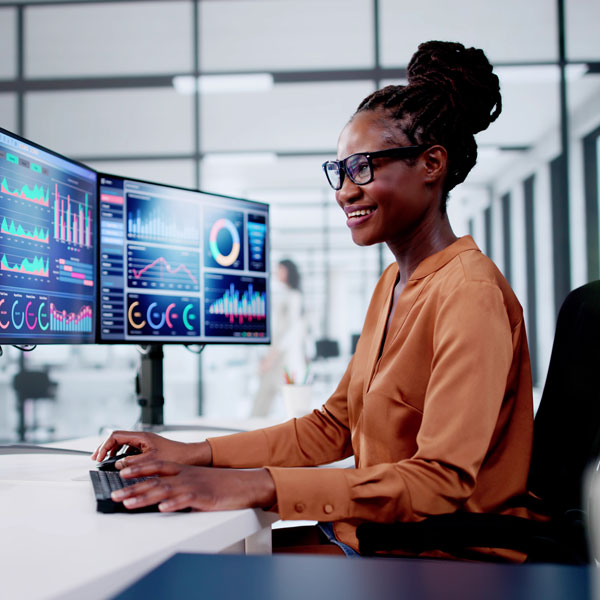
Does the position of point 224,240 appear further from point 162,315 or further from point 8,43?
point 8,43

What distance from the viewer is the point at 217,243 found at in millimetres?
1725

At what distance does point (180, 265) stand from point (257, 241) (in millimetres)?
265

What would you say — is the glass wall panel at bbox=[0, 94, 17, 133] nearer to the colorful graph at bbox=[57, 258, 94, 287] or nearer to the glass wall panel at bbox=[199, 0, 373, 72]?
the glass wall panel at bbox=[199, 0, 373, 72]

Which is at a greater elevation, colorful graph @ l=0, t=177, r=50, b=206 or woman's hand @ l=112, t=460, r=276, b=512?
colorful graph @ l=0, t=177, r=50, b=206

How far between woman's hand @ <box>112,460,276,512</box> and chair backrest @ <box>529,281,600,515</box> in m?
0.48

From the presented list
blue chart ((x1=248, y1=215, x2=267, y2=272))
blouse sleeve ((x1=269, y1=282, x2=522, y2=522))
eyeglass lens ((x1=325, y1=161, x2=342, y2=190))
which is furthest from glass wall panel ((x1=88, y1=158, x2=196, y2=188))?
blouse sleeve ((x1=269, y1=282, x2=522, y2=522))

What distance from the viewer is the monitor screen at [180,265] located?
5.00 ft

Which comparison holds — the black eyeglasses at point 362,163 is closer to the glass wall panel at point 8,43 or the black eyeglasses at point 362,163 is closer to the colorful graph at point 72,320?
the colorful graph at point 72,320

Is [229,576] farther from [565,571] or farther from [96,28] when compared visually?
[96,28]

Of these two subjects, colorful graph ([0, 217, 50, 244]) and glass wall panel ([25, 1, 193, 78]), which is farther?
glass wall panel ([25, 1, 193, 78])

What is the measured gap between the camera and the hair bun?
111cm

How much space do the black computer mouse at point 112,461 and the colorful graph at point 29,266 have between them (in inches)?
16.1

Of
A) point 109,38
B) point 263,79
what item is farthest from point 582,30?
point 109,38

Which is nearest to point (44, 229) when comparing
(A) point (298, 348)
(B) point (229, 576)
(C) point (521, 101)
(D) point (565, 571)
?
(B) point (229, 576)
